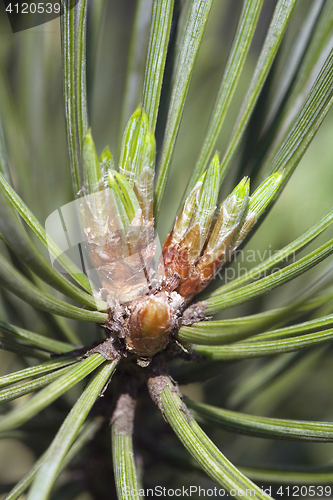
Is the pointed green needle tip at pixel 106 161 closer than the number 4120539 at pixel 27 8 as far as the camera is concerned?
Yes

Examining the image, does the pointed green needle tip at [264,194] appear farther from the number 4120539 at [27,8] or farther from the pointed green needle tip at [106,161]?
the number 4120539 at [27,8]

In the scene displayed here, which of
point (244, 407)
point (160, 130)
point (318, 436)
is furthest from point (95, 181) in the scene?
point (244, 407)

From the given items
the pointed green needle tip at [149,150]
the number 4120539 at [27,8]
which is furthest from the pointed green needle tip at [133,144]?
the number 4120539 at [27,8]
